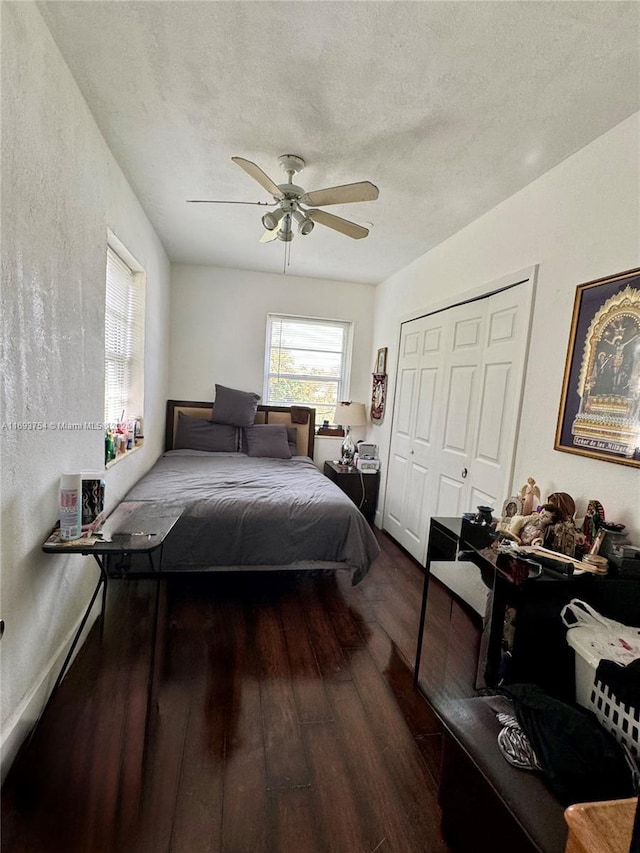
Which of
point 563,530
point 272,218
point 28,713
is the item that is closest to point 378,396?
point 272,218

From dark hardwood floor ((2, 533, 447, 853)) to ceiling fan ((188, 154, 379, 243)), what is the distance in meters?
2.29

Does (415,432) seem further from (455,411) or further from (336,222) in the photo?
(336,222)

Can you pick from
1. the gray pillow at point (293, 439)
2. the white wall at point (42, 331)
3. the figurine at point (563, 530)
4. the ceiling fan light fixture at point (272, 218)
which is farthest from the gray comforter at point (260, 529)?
the ceiling fan light fixture at point (272, 218)

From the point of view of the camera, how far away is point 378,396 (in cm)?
421

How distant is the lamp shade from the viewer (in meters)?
4.32

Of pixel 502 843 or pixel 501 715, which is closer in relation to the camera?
pixel 502 843

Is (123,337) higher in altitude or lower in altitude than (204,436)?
higher

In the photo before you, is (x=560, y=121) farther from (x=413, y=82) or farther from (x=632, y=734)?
(x=632, y=734)

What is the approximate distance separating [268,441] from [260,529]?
1691mm

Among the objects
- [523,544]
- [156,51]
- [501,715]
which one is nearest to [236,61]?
[156,51]

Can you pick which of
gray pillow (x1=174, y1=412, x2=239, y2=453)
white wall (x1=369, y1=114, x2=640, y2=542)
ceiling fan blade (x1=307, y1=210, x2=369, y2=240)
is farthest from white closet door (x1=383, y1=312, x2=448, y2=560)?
gray pillow (x1=174, y1=412, x2=239, y2=453)

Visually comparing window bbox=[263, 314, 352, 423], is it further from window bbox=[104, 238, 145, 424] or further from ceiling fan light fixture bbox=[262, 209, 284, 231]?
ceiling fan light fixture bbox=[262, 209, 284, 231]

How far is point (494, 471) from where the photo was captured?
7.68ft

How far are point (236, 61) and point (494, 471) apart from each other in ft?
7.58
